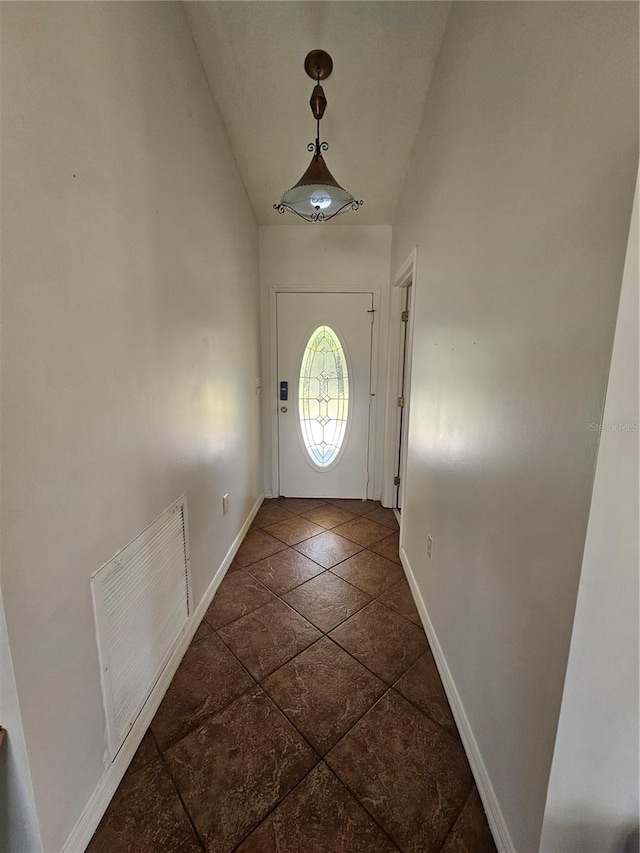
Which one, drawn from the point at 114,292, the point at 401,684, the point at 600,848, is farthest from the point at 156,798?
the point at 114,292

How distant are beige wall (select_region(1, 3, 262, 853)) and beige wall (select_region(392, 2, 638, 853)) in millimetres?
1151

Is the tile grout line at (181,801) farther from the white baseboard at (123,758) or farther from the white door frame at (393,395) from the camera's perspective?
the white door frame at (393,395)

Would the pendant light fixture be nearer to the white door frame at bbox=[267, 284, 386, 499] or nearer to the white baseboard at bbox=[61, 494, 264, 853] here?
the white door frame at bbox=[267, 284, 386, 499]

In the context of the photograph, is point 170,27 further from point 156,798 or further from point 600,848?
point 600,848

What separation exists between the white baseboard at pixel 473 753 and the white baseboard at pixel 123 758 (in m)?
1.12

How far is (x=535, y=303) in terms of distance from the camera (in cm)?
85

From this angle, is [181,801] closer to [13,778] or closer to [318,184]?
[13,778]

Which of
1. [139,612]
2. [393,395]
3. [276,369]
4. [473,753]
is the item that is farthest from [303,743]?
[276,369]

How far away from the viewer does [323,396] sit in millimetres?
3299

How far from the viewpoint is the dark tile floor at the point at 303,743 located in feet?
3.25

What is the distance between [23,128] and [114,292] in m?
0.39

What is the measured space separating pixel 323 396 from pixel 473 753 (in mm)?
2595

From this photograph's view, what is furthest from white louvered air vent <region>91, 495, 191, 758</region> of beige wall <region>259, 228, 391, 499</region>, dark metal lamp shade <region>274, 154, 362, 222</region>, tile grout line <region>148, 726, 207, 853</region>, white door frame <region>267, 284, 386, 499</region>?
beige wall <region>259, 228, 391, 499</region>

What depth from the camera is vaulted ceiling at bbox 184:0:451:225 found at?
1436 millimetres
